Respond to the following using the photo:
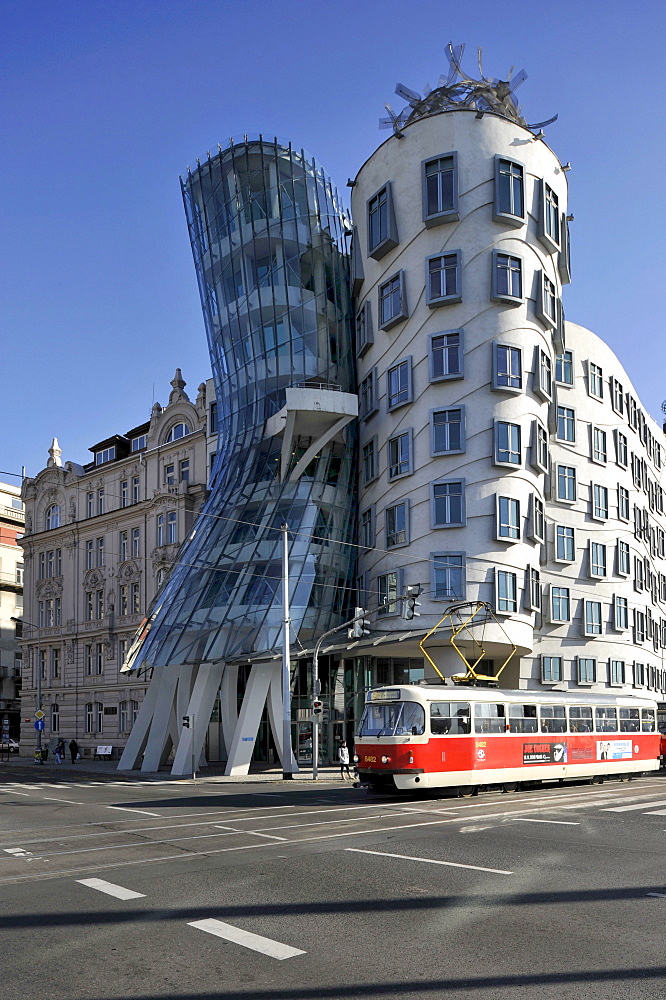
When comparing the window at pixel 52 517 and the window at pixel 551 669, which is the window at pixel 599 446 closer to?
the window at pixel 551 669

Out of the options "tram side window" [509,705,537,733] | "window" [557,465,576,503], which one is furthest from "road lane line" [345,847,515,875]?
"window" [557,465,576,503]

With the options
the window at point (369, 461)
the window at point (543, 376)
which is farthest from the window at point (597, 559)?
the window at point (369, 461)

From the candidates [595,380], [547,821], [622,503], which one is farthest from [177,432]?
[547,821]

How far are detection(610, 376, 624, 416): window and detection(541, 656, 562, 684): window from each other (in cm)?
1700

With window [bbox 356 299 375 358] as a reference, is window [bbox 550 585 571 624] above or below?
below

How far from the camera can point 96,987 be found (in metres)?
8.73

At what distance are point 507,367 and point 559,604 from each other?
49.6ft

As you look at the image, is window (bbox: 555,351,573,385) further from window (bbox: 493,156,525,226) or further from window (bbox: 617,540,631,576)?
window (bbox: 493,156,525,226)

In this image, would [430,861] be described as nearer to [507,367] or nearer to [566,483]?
[507,367]

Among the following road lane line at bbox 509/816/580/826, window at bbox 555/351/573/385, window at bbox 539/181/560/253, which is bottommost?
road lane line at bbox 509/816/580/826

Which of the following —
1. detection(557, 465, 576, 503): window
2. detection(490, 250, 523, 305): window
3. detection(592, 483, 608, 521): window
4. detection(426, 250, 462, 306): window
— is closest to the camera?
detection(490, 250, 523, 305): window

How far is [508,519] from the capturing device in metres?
44.9

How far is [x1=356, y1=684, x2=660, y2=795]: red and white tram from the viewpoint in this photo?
2759 cm

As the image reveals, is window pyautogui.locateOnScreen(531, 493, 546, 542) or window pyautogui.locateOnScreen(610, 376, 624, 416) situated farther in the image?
window pyautogui.locateOnScreen(610, 376, 624, 416)
